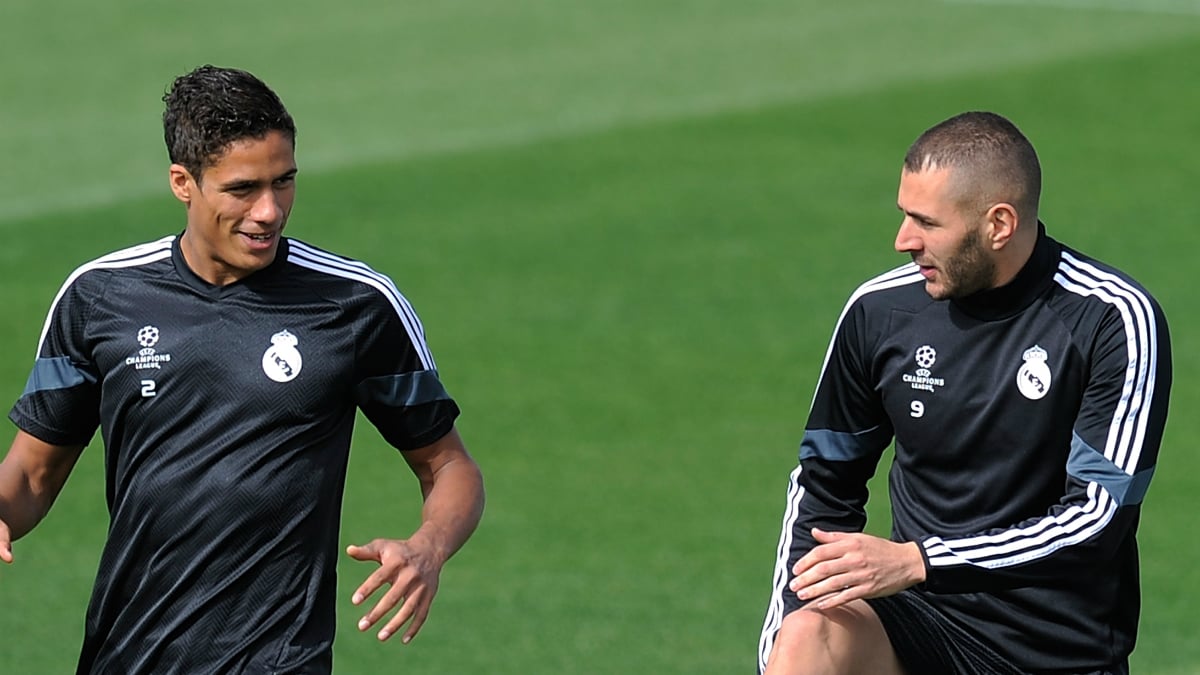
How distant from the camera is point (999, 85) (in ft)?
66.7

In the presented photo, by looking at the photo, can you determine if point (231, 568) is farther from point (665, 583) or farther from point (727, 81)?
point (727, 81)

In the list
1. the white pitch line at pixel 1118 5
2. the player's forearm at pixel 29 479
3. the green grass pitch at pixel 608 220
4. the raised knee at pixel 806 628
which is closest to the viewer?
the player's forearm at pixel 29 479

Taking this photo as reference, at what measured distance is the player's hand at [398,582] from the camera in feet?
17.5

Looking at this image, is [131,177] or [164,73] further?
[164,73]

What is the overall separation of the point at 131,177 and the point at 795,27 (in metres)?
8.11

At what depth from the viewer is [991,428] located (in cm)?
631

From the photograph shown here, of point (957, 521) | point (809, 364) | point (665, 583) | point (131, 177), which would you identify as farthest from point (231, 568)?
point (131, 177)

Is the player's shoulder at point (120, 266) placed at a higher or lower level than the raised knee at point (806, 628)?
higher

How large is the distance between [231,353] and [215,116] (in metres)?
0.63

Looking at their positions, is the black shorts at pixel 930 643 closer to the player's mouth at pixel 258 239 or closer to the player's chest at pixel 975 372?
the player's chest at pixel 975 372

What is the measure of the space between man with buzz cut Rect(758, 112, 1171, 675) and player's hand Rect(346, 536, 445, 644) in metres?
1.09

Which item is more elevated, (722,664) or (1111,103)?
(1111,103)

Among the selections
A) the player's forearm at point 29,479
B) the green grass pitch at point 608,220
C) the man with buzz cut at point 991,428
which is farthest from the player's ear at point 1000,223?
the green grass pitch at point 608,220

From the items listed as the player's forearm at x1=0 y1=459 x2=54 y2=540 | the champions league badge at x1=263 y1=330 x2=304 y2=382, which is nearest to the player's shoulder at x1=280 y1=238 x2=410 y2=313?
the champions league badge at x1=263 y1=330 x2=304 y2=382
